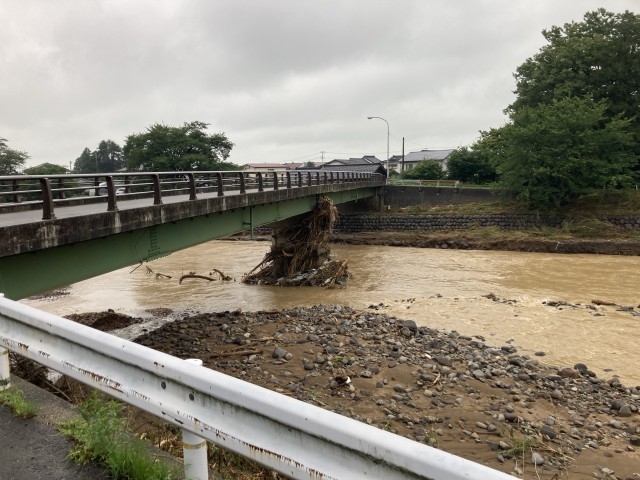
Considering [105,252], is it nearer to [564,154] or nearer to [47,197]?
[47,197]

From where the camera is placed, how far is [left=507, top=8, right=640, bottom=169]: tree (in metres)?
39.5

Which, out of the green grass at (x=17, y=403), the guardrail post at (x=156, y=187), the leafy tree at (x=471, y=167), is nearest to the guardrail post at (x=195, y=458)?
the green grass at (x=17, y=403)

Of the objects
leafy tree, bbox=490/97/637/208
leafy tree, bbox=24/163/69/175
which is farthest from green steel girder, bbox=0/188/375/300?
leafy tree, bbox=24/163/69/175

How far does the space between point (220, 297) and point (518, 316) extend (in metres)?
11.7

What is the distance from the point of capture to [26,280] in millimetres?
7848

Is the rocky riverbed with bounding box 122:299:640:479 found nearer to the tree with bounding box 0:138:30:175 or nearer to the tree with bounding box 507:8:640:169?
the tree with bounding box 507:8:640:169

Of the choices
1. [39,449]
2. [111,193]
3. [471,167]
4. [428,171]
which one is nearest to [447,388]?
[39,449]

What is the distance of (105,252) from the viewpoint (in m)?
9.91

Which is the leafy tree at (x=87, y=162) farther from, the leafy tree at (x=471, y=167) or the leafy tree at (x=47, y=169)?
the leafy tree at (x=471, y=167)

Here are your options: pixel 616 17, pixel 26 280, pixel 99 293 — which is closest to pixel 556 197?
pixel 616 17

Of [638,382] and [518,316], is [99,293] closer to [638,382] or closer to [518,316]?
[518,316]

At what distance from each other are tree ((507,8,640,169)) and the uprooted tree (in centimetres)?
2458

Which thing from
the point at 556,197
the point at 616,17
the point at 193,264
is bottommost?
the point at 193,264

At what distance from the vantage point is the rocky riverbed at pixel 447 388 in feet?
22.2
